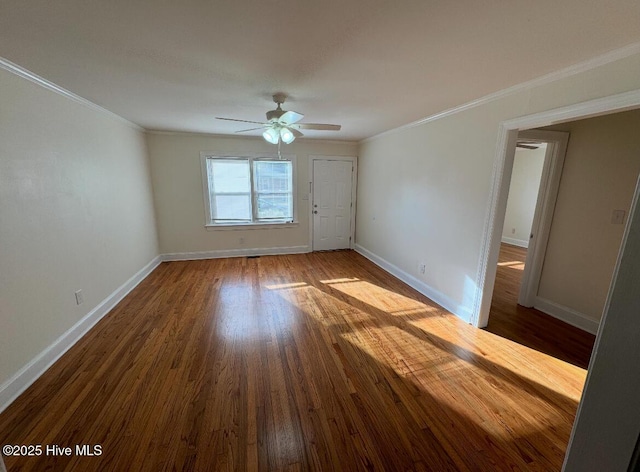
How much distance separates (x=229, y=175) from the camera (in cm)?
491

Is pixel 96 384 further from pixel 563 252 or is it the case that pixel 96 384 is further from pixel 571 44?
pixel 563 252

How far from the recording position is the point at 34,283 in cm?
202

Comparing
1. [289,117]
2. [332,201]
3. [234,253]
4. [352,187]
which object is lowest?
[234,253]

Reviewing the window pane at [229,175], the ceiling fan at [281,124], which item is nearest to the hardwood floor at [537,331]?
the ceiling fan at [281,124]

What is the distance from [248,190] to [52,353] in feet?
11.6

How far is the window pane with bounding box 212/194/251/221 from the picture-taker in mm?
4967

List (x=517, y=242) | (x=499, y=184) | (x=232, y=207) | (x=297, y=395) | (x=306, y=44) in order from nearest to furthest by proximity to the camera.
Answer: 1. (x=306, y=44)
2. (x=297, y=395)
3. (x=499, y=184)
4. (x=232, y=207)
5. (x=517, y=242)

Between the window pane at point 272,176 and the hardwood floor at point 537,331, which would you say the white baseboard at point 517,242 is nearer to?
the hardwood floor at point 537,331

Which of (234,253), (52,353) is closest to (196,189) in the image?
(234,253)

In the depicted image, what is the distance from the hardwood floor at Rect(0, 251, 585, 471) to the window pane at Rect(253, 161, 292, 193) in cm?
272

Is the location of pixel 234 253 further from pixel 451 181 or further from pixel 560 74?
pixel 560 74

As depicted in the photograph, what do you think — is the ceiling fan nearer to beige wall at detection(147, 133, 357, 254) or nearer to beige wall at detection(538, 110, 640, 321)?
beige wall at detection(147, 133, 357, 254)

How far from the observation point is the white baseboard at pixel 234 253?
489 centimetres

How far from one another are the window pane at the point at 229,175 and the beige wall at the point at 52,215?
1537 millimetres
